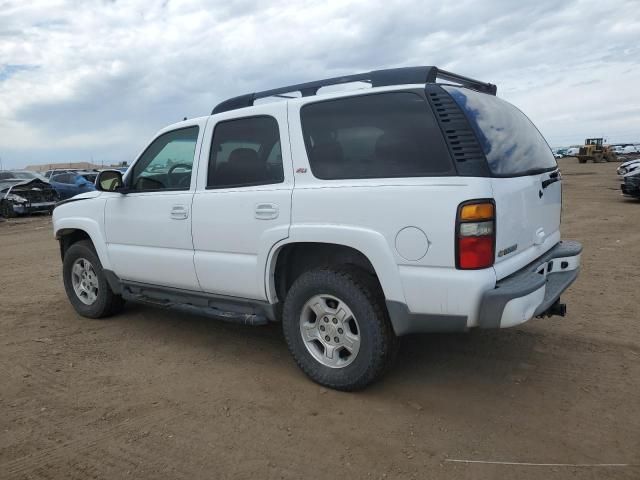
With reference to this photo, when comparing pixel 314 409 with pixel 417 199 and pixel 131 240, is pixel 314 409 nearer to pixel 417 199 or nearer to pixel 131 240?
pixel 417 199

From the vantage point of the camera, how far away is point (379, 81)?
3531 millimetres

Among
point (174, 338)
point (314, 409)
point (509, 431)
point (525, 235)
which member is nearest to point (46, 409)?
point (174, 338)

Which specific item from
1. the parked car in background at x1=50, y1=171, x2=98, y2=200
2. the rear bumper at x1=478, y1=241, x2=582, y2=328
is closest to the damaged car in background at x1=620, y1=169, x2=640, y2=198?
the rear bumper at x1=478, y1=241, x2=582, y2=328

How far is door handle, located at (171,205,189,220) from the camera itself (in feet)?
14.0

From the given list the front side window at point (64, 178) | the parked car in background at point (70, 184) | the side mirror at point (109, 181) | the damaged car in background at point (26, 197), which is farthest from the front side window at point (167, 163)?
the front side window at point (64, 178)

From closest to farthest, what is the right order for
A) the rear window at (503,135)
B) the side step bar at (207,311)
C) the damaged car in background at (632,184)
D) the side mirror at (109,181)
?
1. the rear window at (503,135)
2. the side step bar at (207,311)
3. the side mirror at (109,181)
4. the damaged car in background at (632,184)

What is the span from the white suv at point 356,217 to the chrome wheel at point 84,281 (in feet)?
3.21

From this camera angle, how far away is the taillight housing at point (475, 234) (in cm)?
292

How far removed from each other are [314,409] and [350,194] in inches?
55.8

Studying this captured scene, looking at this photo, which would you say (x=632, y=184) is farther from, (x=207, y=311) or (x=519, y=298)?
(x=207, y=311)

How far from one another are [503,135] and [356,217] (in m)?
1.11

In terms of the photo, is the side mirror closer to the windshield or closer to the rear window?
the rear window

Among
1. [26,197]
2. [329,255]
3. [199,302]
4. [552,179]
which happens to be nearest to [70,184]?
[26,197]

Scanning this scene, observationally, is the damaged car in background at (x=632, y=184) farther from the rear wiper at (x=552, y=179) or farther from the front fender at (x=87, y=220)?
the front fender at (x=87, y=220)
